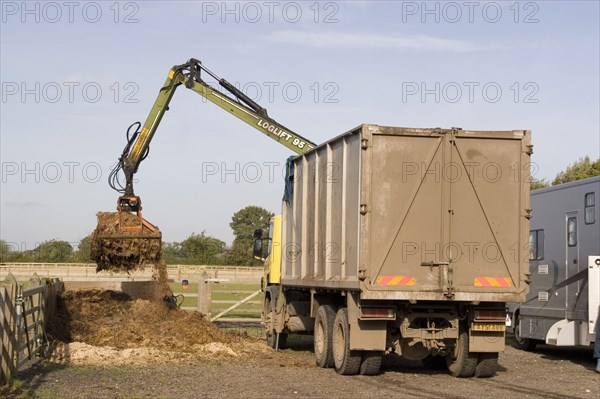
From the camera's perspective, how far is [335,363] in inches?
596

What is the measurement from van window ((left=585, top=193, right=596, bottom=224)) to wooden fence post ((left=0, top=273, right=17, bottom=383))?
35.3 feet

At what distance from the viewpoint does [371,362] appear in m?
14.5

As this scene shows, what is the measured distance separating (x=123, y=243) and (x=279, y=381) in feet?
24.5

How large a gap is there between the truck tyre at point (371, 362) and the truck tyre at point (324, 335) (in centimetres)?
103

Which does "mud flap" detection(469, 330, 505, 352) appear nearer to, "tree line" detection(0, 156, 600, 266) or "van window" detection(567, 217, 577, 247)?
"van window" detection(567, 217, 577, 247)

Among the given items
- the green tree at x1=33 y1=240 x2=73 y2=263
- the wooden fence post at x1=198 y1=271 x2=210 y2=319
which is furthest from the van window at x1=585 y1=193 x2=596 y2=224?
the green tree at x1=33 y1=240 x2=73 y2=263

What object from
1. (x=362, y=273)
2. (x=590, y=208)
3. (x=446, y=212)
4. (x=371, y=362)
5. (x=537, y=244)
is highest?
(x=590, y=208)

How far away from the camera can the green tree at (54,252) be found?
6418 centimetres

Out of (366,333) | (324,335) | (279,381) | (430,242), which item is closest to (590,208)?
(430,242)

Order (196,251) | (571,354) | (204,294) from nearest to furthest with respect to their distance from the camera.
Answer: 1. (571,354)
2. (204,294)
3. (196,251)

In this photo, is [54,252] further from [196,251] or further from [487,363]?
[487,363]

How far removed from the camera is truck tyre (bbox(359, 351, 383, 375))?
1447cm

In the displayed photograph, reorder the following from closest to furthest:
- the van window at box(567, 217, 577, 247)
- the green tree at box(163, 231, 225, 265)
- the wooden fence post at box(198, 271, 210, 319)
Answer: the van window at box(567, 217, 577, 247) → the wooden fence post at box(198, 271, 210, 319) → the green tree at box(163, 231, 225, 265)

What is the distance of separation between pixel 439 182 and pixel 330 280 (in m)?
2.54
